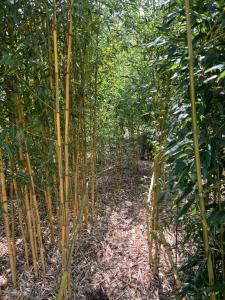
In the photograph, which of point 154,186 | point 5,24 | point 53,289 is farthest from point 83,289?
point 5,24

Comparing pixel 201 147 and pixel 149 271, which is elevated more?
pixel 201 147

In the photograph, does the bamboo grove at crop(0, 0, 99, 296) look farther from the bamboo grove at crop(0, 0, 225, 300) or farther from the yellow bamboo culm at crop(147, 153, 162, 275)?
the yellow bamboo culm at crop(147, 153, 162, 275)

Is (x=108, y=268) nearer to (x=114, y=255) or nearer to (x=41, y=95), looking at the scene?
(x=114, y=255)

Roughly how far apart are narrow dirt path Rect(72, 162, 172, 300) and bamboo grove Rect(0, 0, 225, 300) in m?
0.18

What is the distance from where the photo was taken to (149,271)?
221 cm

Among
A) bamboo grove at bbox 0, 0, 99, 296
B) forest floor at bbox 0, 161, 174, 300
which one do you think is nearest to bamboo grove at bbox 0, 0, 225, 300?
bamboo grove at bbox 0, 0, 99, 296

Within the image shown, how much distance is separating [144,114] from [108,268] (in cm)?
134

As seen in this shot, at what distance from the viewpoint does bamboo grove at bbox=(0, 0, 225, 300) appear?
1.01 m

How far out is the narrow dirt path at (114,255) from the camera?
208cm

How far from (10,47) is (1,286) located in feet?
5.68

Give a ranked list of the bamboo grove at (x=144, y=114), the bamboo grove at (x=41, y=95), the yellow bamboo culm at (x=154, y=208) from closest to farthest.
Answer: the bamboo grove at (x=144, y=114) < the bamboo grove at (x=41, y=95) < the yellow bamboo culm at (x=154, y=208)

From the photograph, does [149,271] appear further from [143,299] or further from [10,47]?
[10,47]

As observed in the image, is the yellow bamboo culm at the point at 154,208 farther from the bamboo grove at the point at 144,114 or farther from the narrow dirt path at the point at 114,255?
the narrow dirt path at the point at 114,255

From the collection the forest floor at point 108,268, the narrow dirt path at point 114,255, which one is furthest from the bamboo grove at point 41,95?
the narrow dirt path at point 114,255
